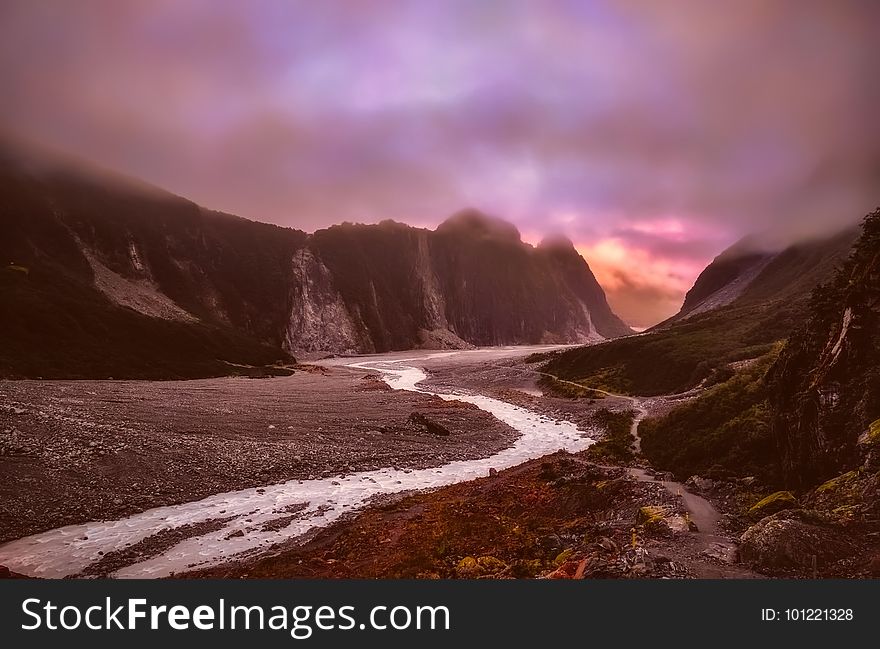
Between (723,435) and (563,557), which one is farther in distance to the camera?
(723,435)

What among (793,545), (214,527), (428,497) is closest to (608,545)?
(793,545)

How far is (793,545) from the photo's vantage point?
10.8 meters

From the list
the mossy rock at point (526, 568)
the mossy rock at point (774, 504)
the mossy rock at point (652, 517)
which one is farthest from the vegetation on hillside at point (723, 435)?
the mossy rock at point (526, 568)

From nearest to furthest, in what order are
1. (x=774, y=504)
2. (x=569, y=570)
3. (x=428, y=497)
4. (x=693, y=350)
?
(x=569, y=570)
(x=774, y=504)
(x=428, y=497)
(x=693, y=350)

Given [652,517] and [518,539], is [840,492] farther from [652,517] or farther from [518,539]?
[518,539]

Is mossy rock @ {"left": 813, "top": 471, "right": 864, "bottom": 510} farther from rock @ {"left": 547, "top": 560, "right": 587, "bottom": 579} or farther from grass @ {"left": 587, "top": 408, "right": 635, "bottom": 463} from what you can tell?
grass @ {"left": 587, "top": 408, "right": 635, "bottom": 463}

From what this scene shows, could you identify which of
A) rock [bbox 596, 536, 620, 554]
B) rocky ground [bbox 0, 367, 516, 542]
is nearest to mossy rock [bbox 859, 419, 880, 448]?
rock [bbox 596, 536, 620, 554]

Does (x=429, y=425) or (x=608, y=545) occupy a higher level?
(x=429, y=425)

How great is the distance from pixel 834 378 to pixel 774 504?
498 centimetres

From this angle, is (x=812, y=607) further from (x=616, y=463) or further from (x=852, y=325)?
(x=616, y=463)

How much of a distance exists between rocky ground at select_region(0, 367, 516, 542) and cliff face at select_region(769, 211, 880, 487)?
20580mm

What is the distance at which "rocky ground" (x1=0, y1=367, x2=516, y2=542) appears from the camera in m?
21.5

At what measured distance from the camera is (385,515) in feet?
68.9

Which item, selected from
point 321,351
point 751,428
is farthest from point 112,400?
point 321,351
